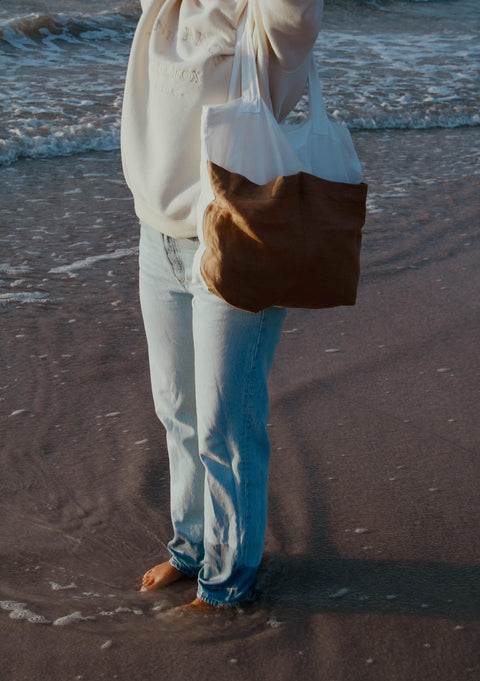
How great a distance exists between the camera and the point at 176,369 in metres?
2.19

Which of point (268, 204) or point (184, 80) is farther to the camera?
point (184, 80)

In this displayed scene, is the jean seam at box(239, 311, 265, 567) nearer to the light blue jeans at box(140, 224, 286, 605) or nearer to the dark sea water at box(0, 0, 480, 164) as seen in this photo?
the light blue jeans at box(140, 224, 286, 605)

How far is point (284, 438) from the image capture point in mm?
3180

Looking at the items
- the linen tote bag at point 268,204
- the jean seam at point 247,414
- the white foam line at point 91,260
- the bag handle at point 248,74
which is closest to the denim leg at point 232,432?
the jean seam at point 247,414

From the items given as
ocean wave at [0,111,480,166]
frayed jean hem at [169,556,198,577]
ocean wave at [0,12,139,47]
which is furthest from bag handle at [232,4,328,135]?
ocean wave at [0,12,139,47]

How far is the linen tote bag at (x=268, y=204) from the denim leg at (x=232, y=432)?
123 mm

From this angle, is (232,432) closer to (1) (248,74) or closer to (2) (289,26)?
(1) (248,74)

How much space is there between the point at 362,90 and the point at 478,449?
852 centimetres

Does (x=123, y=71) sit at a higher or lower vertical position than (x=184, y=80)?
lower

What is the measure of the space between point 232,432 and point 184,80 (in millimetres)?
872

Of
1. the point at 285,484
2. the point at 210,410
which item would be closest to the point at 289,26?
the point at 210,410

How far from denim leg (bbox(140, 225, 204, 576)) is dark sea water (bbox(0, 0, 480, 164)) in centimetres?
571

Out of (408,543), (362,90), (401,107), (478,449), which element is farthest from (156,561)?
(362,90)

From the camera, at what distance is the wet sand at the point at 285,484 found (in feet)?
6.88
